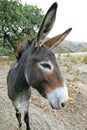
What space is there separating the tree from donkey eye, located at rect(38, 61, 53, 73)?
10.9m

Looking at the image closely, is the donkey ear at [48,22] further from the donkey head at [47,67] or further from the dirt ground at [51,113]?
the dirt ground at [51,113]

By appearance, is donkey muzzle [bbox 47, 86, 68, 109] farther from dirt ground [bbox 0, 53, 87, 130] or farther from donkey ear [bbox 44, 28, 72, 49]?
dirt ground [bbox 0, 53, 87, 130]

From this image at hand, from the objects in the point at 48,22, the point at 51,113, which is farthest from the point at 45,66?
the point at 51,113

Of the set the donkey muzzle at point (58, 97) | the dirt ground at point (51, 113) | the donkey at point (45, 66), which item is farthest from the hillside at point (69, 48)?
the donkey muzzle at point (58, 97)

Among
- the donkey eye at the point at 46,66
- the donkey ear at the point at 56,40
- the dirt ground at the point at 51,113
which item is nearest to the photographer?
the donkey eye at the point at 46,66

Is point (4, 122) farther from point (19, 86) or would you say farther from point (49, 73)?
point (49, 73)

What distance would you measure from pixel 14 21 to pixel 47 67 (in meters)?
11.6

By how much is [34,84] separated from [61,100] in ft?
1.79

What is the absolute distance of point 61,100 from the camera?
13.1 feet

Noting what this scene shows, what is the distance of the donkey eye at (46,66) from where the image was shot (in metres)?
4.23

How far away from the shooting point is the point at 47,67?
427 centimetres

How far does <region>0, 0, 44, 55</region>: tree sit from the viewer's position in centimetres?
1541

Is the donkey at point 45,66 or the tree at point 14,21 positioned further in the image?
the tree at point 14,21

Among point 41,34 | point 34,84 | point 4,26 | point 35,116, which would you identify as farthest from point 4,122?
point 4,26
